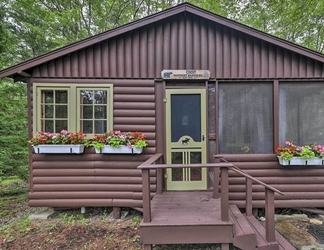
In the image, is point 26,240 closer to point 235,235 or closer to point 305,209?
point 235,235

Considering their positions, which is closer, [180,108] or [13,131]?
[180,108]

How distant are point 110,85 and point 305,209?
14.8 feet

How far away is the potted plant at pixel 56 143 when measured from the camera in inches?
130

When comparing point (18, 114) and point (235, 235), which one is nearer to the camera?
point (235, 235)

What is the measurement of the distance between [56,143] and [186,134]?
8.11ft

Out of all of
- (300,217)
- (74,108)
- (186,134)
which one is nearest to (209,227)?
(186,134)

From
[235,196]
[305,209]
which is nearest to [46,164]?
[235,196]

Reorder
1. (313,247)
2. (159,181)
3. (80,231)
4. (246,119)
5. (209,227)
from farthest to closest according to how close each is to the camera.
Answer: (246,119)
(159,181)
(80,231)
(313,247)
(209,227)

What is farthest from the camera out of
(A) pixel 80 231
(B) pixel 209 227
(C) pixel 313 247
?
(A) pixel 80 231

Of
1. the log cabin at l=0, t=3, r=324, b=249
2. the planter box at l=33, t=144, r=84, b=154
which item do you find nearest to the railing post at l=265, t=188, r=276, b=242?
Result: the log cabin at l=0, t=3, r=324, b=249

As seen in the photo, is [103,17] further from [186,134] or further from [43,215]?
[43,215]

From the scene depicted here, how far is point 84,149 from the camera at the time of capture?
352cm

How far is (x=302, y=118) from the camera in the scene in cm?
355

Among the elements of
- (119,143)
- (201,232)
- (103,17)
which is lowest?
(201,232)
